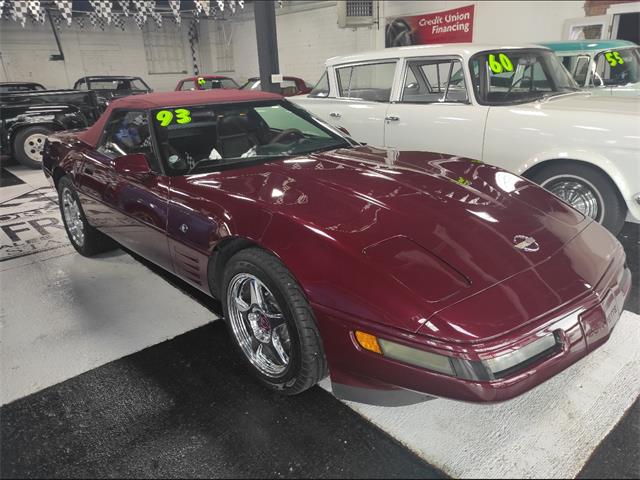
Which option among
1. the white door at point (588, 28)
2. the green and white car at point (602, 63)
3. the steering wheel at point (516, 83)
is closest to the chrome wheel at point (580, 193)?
the steering wheel at point (516, 83)

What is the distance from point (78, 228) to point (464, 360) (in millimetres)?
3144

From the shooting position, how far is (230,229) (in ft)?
6.25

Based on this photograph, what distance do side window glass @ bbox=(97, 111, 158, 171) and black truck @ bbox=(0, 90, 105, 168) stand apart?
4.80 meters

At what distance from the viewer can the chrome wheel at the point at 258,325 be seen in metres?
1.87

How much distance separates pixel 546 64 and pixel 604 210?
1.61 metres

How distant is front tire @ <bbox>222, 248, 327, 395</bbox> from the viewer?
1646mm

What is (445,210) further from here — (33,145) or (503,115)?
(33,145)

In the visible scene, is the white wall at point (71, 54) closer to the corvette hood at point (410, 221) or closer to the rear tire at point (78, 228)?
the rear tire at point (78, 228)

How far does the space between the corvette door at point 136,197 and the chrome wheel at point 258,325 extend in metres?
0.59

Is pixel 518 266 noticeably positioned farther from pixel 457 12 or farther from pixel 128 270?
pixel 457 12

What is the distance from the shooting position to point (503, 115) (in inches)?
138

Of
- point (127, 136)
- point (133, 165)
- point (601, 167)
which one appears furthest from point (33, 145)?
point (601, 167)

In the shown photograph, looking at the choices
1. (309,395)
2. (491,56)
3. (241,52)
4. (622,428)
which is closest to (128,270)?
(309,395)

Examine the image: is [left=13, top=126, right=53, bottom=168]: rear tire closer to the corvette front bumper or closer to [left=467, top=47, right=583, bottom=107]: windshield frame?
[left=467, top=47, right=583, bottom=107]: windshield frame
